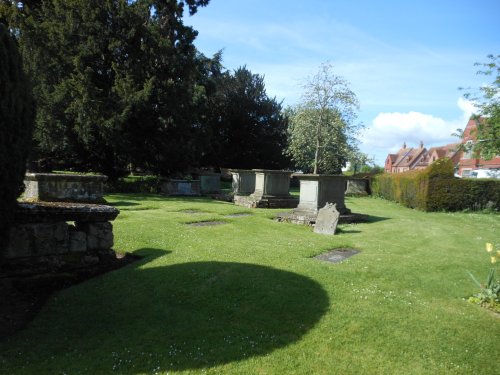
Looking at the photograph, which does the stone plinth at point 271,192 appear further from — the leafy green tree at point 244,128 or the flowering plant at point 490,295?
the leafy green tree at point 244,128

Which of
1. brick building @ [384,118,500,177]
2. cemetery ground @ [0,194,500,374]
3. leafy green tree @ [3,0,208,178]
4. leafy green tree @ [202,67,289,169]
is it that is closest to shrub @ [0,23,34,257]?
cemetery ground @ [0,194,500,374]

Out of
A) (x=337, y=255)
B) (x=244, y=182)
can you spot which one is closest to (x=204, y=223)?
(x=337, y=255)

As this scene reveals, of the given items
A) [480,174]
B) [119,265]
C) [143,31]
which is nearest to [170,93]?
[143,31]

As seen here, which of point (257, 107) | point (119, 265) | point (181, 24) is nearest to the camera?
point (119, 265)

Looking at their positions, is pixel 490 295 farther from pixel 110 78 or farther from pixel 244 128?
pixel 244 128

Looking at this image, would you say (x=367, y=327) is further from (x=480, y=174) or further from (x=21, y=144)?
(x=480, y=174)

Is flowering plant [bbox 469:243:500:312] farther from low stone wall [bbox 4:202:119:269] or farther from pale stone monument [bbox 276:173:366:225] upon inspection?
pale stone monument [bbox 276:173:366:225]

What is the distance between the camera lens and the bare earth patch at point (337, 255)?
6821 millimetres

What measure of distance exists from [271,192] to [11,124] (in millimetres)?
13220

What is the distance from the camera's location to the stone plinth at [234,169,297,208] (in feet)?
52.6

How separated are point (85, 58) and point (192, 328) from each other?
20425 mm

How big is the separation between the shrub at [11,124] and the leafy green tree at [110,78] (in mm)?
16022

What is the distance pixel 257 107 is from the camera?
39.4 metres

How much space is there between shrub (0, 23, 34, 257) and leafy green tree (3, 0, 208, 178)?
16022 millimetres
